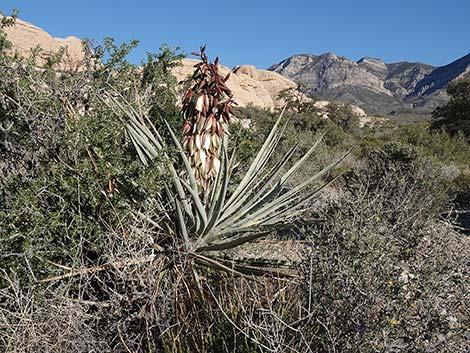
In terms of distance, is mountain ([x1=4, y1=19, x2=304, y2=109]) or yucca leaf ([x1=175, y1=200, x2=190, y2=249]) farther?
mountain ([x1=4, y1=19, x2=304, y2=109])

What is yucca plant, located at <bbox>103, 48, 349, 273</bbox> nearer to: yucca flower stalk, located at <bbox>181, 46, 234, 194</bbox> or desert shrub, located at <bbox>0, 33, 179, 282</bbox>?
yucca flower stalk, located at <bbox>181, 46, 234, 194</bbox>

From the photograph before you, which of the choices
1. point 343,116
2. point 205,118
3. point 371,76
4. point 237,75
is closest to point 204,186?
point 205,118

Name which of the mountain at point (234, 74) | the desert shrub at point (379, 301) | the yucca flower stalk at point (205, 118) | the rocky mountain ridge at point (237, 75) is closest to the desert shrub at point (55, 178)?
the yucca flower stalk at point (205, 118)

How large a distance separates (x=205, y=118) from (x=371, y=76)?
167 meters

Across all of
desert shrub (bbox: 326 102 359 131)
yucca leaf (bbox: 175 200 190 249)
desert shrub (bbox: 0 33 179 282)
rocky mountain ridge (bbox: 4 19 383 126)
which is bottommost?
yucca leaf (bbox: 175 200 190 249)

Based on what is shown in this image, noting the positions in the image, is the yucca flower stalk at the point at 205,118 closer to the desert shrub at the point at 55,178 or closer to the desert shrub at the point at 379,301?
the desert shrub at the point at 55,178

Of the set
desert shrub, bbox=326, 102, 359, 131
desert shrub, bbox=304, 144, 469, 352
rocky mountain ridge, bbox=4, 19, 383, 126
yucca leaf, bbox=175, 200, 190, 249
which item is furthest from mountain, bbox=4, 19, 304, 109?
desert shrub, bbox=304, 144, 469, 352

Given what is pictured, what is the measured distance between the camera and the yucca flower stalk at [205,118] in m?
3.44

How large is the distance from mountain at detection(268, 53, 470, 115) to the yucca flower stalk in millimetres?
122840

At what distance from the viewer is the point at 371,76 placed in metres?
161

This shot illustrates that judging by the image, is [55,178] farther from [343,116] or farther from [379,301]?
[343,116]

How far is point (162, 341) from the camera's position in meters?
2.64

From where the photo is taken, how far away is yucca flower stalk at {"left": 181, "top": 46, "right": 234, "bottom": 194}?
3.44 meters

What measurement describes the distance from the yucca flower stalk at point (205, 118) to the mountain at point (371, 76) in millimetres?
122840
